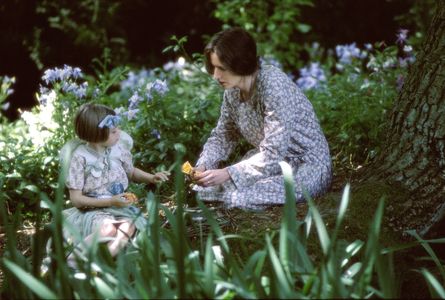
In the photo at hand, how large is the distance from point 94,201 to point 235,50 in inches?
37.1

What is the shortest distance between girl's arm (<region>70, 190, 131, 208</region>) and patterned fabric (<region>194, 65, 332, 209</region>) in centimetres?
62

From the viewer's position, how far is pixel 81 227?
284cm

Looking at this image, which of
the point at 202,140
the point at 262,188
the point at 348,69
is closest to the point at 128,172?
the point at 262,188

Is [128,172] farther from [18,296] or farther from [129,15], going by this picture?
[129,15]

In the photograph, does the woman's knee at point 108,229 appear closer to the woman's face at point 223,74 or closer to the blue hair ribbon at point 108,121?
the blue hair ribbon at point 108,121

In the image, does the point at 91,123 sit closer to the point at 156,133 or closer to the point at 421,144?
the point at 156,133

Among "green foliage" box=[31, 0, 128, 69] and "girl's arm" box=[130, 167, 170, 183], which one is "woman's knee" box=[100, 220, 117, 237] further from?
"green foliage" box=[31, 0, 128, 69]

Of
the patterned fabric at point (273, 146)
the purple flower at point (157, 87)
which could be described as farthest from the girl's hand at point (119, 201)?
the purple flower at point (157, 87)

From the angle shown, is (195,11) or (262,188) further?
(195,11)

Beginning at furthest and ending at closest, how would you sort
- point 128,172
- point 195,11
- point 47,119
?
point 195,11 → point 47,119 → point 128,172

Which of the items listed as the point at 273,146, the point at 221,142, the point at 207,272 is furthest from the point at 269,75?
the point at 207,272

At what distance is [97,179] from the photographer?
2936 mm

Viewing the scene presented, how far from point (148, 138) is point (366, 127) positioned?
4.26 feet

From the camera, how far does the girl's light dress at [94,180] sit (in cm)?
284
